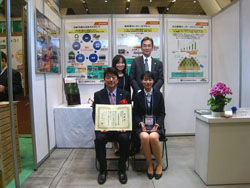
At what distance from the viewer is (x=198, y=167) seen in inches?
102

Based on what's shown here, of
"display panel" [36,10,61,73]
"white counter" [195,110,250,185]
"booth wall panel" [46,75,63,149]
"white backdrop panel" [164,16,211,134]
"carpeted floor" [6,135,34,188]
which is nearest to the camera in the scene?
"white counter" [195,110,250,185]

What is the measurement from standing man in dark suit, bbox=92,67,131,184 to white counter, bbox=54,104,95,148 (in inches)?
37.9

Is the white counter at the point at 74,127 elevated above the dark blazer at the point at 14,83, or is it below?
below

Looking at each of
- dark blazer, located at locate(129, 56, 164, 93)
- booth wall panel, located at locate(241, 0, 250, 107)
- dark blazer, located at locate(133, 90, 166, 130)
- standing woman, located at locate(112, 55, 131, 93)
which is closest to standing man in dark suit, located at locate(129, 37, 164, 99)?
dark blazer, located at locate(129, 56, 164, 93)

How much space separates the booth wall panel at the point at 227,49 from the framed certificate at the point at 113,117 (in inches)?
79.1

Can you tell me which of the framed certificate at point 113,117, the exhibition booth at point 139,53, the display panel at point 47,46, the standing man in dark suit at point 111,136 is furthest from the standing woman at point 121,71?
the display panel at point 47,46

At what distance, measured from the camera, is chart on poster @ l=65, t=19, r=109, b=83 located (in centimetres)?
412

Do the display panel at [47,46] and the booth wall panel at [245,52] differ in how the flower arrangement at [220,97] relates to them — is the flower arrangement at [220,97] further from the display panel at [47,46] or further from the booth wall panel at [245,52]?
the display panel at [47,46]

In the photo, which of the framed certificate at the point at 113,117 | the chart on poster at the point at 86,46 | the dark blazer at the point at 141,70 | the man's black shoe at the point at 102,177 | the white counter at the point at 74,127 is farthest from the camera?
the chart on poster at the point at 86,46

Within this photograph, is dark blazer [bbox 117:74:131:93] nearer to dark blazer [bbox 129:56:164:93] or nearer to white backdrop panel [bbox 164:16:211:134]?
dark blazer [bbox 129:56:164:93]

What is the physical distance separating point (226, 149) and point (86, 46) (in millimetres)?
3036

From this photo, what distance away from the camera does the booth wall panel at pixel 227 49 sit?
11.3 ft

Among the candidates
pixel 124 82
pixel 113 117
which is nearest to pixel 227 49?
pixel 124 82

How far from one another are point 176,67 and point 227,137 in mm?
2172
